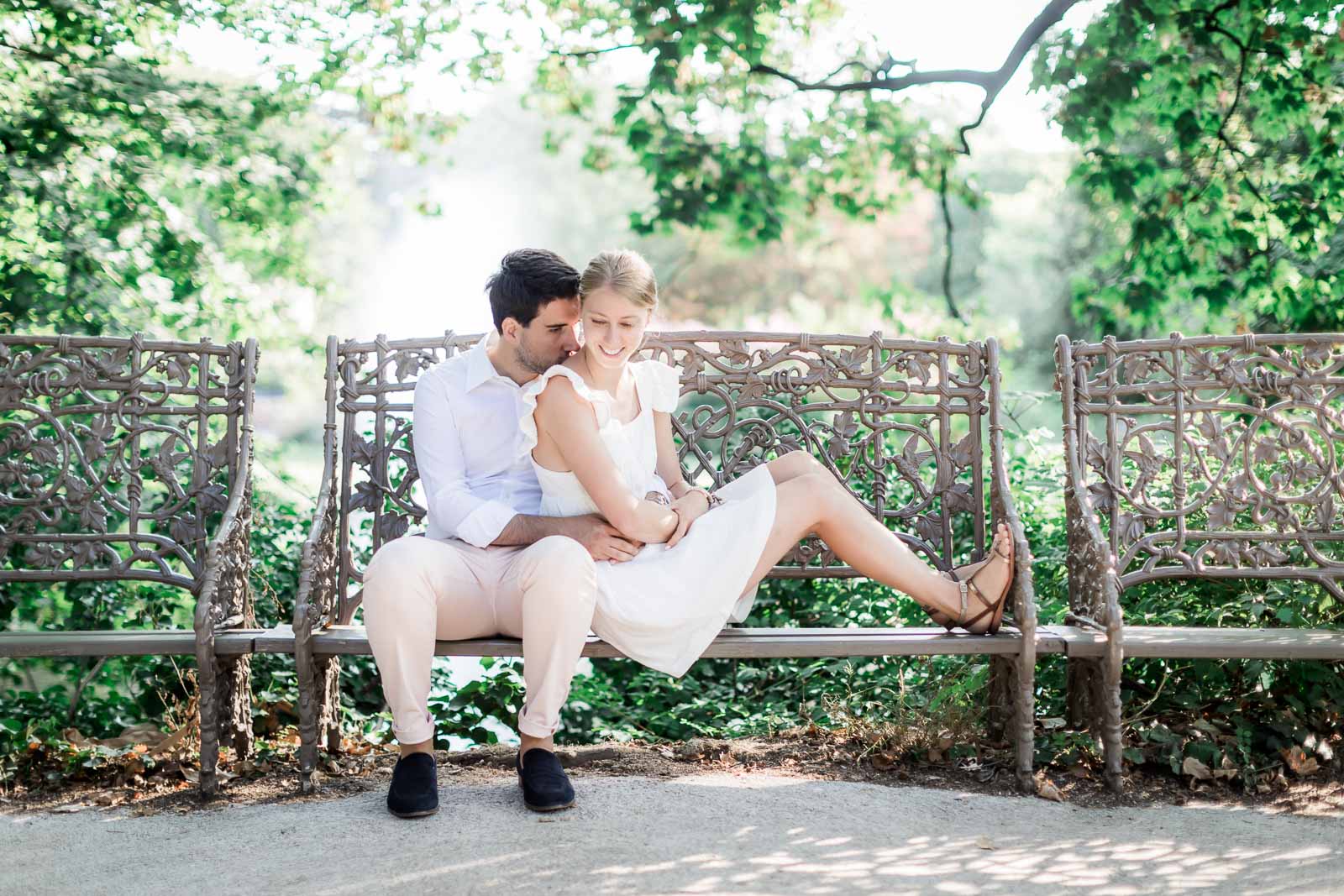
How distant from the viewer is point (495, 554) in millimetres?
3547

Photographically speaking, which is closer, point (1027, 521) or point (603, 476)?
point (603, 476)

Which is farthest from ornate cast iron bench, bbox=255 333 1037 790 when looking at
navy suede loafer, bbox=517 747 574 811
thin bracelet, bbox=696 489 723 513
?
navy suede loafer, bbox=517 747 574 811

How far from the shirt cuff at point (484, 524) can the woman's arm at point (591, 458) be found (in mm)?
264

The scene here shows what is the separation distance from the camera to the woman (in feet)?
11.4

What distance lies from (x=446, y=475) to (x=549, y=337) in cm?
55

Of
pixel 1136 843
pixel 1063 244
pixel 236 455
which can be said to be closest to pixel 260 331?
pixel 236 455

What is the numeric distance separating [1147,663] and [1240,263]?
14.6ft

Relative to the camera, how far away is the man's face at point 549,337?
147 inches

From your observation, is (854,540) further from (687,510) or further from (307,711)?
(307,711)

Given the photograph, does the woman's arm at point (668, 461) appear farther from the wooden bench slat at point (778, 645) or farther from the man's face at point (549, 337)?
the wooden bench slat at point (778, 645)

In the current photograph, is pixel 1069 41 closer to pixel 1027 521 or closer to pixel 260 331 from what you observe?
pixel 1027 521

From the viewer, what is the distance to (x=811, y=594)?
17.5ft

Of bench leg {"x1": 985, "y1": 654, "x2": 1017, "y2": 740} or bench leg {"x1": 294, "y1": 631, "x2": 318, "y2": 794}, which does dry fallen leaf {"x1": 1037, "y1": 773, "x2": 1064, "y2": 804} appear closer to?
bench leg {"x1": 985, "y1": 654, "x2": 1017, "y2": 740}

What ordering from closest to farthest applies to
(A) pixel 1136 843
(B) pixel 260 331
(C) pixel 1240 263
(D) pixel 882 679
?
(A) pixel 1136 843 < (D) pixel 882 679 < (B) pixel 260 331 < (C) pixel 1240 263
